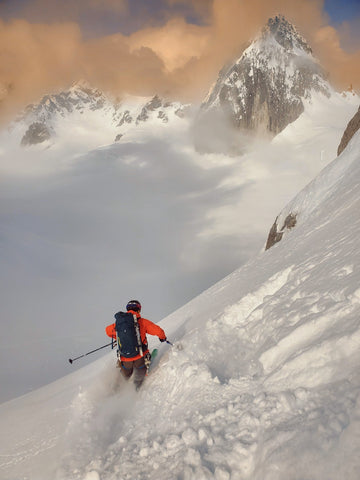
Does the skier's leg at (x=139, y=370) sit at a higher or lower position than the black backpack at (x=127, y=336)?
lower

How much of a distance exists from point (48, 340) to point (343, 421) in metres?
173

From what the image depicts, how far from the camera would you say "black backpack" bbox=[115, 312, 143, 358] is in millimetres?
5930

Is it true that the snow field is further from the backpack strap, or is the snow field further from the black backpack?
the black backpack

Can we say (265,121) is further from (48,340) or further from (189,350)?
(48,340)

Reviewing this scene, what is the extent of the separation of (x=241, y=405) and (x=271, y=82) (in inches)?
5593

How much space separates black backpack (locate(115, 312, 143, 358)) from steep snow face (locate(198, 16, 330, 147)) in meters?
136

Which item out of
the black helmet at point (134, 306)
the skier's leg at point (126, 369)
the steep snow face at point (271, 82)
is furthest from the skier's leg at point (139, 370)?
the steep snow face at point (271, 82)

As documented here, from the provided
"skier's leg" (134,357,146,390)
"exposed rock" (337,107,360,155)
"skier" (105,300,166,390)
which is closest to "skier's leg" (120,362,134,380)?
"skier" (105,300,166,390)

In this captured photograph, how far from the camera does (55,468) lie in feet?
12.9

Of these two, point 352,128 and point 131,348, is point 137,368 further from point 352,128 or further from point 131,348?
point 352,128

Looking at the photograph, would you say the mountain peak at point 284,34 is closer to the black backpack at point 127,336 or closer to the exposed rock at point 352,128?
the exposed rock at point 352,128

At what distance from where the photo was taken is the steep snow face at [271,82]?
124 meters

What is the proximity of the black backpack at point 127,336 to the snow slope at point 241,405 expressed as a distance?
672mm

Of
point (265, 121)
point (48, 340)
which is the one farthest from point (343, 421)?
point (48, 340)
